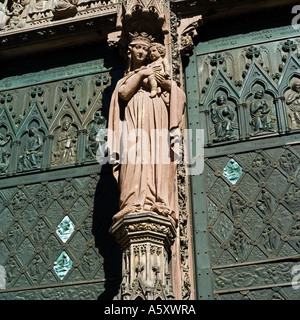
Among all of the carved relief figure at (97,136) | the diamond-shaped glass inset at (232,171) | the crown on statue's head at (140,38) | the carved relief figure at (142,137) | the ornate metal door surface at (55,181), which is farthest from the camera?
the carved relief figure at (97,136)

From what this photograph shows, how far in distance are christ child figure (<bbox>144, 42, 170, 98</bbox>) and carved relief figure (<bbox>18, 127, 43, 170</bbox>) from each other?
6.80 ft

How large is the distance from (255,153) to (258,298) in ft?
6.35

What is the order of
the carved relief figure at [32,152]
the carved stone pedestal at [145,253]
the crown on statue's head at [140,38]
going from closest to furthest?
the carved stone pedestal at [145,253] < the crown on statue's head at [140,38] < the carved relief figure at [32,152]

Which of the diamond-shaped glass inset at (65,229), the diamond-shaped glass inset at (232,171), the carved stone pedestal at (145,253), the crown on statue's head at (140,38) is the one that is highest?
the crown on statue's head at (140,38)

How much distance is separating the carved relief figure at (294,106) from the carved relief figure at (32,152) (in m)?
3.49

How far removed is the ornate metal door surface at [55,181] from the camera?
26.8 feet

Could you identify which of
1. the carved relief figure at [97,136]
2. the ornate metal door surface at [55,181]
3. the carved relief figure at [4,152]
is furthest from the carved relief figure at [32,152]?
the carved relief figure at [97,136]

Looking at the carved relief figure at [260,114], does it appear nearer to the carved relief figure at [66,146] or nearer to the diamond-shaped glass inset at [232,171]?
the diamond-shaped glass inset at [232,171]

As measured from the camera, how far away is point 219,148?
857 cm

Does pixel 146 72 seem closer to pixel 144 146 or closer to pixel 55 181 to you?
pixel 144 146

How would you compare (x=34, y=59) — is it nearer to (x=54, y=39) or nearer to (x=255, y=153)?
(x=54, y=39)

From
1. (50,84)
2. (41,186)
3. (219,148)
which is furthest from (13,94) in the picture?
(219,148)

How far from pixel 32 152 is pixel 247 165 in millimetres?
3071

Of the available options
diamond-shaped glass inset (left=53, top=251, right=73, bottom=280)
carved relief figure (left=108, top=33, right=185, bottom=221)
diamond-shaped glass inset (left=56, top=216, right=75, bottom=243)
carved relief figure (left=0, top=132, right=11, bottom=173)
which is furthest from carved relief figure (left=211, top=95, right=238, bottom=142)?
carved relief figure (left=0, top=132, right=11, bottom=173)
